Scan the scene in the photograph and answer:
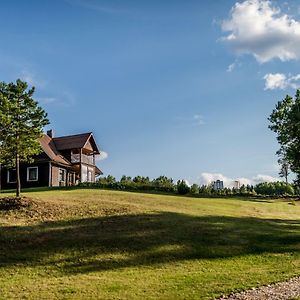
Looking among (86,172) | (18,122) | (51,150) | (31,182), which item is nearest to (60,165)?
(51,150)

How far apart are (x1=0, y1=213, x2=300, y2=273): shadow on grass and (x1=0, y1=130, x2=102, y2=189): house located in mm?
30733

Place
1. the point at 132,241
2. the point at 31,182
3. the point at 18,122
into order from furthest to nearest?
the point at 31,182 < the point at 18,122 < the point at 132,241

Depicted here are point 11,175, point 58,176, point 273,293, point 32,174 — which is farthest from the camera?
point 58,176

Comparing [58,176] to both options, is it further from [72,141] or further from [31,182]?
[72,141]

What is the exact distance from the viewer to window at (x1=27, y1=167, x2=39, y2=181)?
56.1 metres

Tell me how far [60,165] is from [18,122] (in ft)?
92.9

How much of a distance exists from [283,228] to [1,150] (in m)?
19.3

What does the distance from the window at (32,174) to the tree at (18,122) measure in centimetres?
2507

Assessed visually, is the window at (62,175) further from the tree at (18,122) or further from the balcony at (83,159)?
the tree at (18,122)

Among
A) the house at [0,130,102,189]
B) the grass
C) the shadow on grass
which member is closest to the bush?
the house at [0,130,102,189]

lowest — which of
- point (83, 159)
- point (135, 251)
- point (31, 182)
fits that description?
point (135, 251)

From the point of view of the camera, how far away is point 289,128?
33.2m

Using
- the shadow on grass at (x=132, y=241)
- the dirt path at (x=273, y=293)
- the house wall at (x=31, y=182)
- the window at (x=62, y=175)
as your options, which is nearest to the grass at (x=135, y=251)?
the shadow on grass at (x=132, y=241)

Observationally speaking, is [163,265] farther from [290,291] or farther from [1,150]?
[1,150]
